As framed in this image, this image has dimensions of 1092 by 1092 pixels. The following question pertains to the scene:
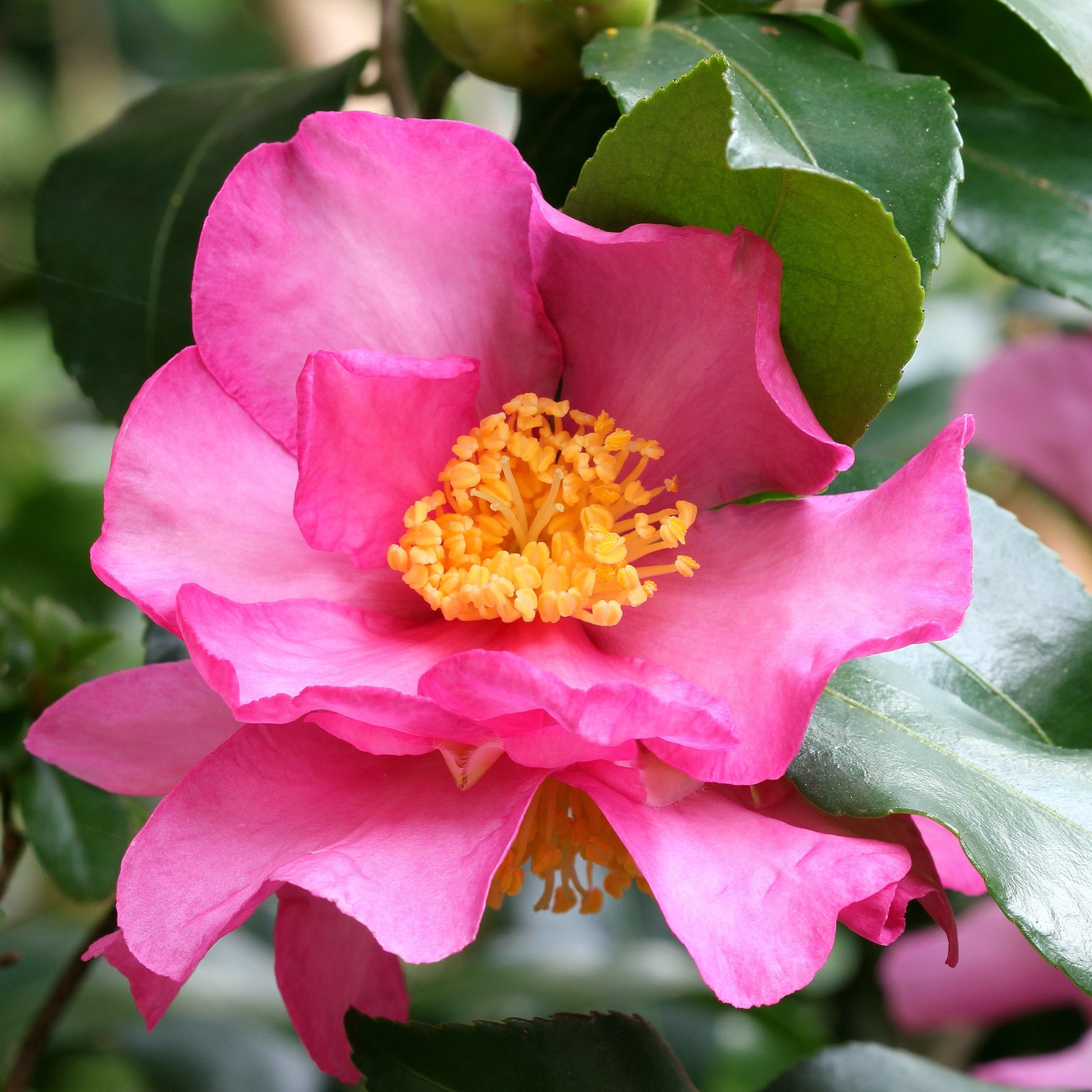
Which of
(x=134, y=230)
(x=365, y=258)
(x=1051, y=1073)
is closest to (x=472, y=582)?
(x=365, y=258)

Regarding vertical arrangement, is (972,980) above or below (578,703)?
below

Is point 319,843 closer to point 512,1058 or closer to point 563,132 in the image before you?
point 512,1058

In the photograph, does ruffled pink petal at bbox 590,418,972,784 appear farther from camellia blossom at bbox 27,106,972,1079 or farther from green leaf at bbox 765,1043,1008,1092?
green leaf at bbox 765,1043,1008,1092

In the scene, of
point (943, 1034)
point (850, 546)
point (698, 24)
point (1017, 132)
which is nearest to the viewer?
point (850, 546)

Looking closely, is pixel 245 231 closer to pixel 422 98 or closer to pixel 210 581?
pixel 210 581

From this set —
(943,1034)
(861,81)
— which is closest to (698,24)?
(861,81)

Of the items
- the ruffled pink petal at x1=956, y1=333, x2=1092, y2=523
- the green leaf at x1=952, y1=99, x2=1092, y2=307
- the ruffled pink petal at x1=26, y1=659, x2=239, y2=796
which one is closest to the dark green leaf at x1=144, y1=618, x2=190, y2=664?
the ruffled pink petal at x1=26, y1=659, x2=239, y2=796

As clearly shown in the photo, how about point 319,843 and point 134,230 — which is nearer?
point 319,843
